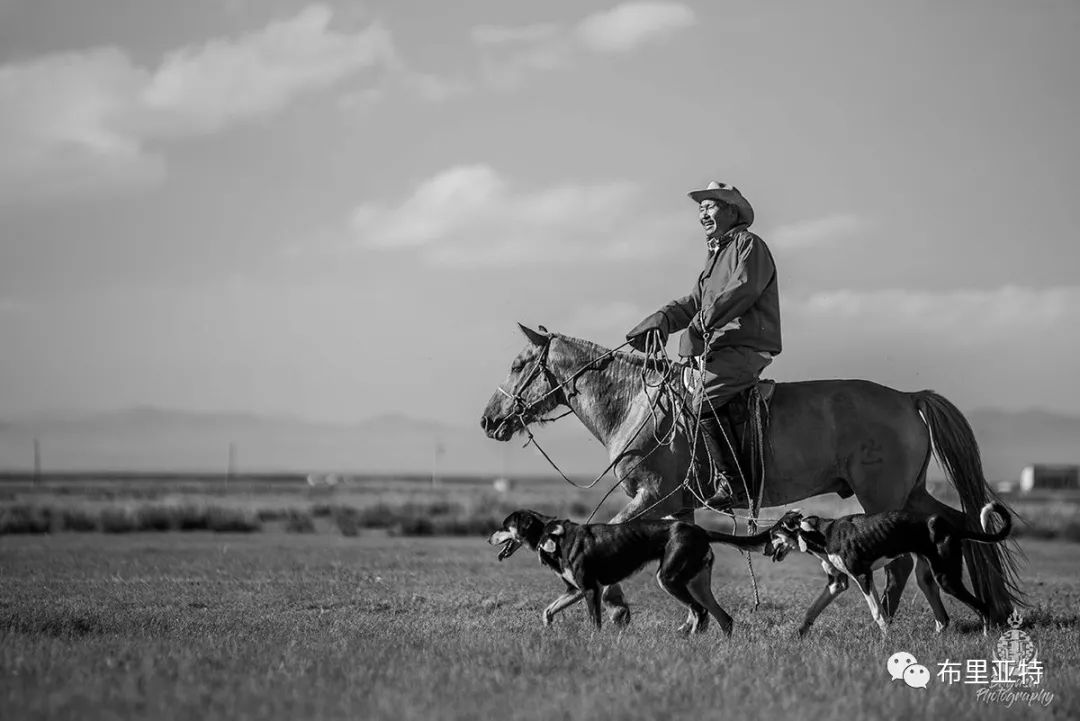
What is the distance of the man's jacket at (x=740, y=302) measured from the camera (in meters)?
11.9

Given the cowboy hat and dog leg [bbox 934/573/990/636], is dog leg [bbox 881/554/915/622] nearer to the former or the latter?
dog leg [bbox 934/573/990/636]

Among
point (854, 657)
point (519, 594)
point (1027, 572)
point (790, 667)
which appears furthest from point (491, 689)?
point (1027, 572)

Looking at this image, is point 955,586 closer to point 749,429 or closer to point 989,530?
point 989,530

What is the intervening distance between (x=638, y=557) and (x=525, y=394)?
279cm

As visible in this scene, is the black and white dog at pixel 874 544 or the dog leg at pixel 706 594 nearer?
the dog leg at pixel 706 594

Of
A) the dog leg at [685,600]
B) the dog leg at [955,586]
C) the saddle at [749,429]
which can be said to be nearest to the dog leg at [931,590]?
the dog leg at [955,586]

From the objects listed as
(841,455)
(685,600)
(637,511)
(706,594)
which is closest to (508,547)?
(637,511)

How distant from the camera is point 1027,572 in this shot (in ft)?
72.2

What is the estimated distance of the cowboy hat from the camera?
40.9 feet

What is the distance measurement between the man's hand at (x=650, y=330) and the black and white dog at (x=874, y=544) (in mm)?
2464

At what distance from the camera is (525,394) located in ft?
43.2

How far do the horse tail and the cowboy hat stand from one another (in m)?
2.59

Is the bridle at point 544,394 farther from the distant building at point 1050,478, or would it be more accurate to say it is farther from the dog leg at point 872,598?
the distant building at point 1050,478

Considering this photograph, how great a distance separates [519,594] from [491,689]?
7111 mm
